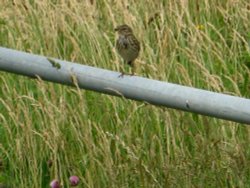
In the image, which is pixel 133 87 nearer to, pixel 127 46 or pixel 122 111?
pixel 127 46

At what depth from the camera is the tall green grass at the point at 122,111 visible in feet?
11.5

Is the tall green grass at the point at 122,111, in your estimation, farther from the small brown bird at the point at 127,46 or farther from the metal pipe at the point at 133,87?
the metal pipe at the point at 133,87

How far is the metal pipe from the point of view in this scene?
2.31 meters

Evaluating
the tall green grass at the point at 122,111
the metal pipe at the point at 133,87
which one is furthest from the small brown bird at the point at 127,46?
the metal pipe at the point at 133,87

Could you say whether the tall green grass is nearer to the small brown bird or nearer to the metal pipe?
the small brown bird

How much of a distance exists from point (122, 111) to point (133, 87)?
165 cm

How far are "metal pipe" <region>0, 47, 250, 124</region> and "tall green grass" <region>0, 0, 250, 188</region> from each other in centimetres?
70

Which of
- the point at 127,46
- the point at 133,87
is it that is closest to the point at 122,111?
the point at 127,46

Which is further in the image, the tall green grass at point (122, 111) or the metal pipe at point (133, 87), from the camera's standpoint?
the tall green grass at point (122, 111)

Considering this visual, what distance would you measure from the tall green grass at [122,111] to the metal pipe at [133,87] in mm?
701

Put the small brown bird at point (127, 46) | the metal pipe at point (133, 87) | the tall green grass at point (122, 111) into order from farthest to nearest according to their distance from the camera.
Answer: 1. the small brown bird at point (127, 46)
2. the tall green grass at point (122, 111)
3. the metal pipe at point (133, 87)

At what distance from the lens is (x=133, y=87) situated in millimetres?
2492

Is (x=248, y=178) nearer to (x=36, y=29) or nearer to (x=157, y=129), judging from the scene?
(x=157, y=129)

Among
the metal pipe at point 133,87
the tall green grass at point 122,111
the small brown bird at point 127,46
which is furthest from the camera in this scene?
the small brown bird at point 127,46
